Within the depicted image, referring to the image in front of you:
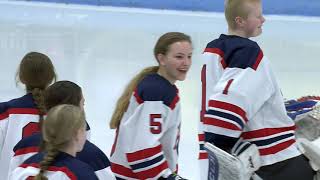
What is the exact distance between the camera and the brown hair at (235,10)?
1.76 meters

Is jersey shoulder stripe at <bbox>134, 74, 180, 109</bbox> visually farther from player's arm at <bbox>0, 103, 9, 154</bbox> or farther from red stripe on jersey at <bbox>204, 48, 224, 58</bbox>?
player's arm at <bbox>0, 103, 9, 154</bbox>

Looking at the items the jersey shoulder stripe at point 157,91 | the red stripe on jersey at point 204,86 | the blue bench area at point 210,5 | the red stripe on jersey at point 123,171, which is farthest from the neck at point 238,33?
the blue bench area at point 210,5

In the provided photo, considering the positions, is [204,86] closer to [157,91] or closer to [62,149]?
[157,91]

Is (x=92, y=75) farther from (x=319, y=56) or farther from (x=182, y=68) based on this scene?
(x=182, y=68)

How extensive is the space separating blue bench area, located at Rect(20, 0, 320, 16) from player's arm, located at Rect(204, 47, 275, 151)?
8.05 m

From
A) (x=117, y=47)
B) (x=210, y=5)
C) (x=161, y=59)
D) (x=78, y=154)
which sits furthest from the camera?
(x=210, y=5)

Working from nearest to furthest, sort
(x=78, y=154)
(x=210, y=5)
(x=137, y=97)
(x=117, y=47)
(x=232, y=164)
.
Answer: (x=232, y=164) → (x=78, y=154) → (x=137, y=97) → (x=117, y=47) → (x=210, y=5)

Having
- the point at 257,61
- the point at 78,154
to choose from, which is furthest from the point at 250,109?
the point at 78,154

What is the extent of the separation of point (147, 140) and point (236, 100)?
0.30 meters

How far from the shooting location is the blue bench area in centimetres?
954

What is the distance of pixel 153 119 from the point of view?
1.78 m

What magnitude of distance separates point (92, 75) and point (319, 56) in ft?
8.74

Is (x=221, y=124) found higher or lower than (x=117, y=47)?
higher

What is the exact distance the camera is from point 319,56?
21.5 feet
